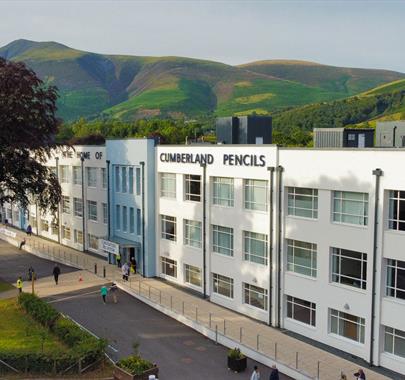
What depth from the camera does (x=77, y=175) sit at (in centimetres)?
5644

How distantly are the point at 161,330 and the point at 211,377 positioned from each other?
715 cm

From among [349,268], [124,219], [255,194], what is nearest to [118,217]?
[124,219]

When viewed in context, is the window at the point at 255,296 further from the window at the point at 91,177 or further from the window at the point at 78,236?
the window at the point at 78,236

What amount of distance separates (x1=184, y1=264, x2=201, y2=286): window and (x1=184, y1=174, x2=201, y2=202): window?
500 cm

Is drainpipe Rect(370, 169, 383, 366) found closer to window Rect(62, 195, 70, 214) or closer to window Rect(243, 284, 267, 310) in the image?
window Rect(243, 284, 267, 310)

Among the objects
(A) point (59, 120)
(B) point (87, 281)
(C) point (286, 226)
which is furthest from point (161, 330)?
(A) point (59, 120)

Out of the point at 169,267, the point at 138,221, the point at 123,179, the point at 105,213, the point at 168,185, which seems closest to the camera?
the point at 168,185

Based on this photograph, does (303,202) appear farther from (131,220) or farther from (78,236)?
(78,236)

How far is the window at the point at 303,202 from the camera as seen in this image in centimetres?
3012

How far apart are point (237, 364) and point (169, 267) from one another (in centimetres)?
1737

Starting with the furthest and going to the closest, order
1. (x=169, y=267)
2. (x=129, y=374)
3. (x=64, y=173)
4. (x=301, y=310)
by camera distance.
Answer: (x=64, y=173) < (x=169, y=267) < (x=301, y=310) < (x=129, y=374)

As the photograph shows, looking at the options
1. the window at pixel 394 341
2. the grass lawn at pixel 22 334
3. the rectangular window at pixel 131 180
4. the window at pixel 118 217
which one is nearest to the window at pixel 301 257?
the window at pixel 394 341

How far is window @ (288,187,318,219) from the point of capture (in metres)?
30.1

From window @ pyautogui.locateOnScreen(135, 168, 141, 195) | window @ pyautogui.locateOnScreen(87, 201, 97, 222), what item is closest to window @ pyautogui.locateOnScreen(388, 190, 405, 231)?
window @ pyautogui.locateOnScreen(135, 168, 141, 195)
